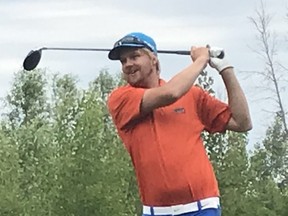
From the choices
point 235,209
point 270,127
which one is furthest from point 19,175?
point 270,127

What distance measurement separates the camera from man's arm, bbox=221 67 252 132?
658 centimetres

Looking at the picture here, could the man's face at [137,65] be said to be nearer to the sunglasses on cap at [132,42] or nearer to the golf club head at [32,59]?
the sunglasses on cap at [132,42]

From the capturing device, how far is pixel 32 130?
42.0 meters

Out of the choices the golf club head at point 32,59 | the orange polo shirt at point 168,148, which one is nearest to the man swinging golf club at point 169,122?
the orange polo shirt at point 168,148

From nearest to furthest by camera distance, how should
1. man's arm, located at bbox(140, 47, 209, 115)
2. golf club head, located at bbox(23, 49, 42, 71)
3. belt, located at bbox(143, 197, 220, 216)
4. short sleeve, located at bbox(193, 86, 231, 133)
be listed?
man's arm, located at bbox(140, 47, 209, 115), belt, located at bbox(143, 197, 220, 216), short sleeve, located at bbox(193, 86, 231, 133), golf club head, located at bbox(23, 49, 42, 71)

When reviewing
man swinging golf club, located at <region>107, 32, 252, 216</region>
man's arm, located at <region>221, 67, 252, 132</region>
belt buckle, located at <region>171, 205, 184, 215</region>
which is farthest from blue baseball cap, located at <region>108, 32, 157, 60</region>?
belt buckle, located at <region>171, 205, 184, 215</region>

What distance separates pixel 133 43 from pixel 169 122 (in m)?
0.51

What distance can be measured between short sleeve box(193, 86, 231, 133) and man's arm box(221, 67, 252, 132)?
39 mm

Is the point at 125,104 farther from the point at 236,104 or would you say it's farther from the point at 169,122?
the point at 236,104

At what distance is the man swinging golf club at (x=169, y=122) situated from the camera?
250 inches

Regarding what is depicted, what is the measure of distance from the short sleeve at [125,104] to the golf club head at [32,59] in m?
0.78

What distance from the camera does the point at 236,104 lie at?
6652 millimetres

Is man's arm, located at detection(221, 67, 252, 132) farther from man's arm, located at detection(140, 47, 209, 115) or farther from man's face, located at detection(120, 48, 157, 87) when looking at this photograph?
man's face, located at detection(120, 48, 157, 87)

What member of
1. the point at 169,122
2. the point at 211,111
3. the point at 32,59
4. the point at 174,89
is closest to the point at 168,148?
the point at 169,122
